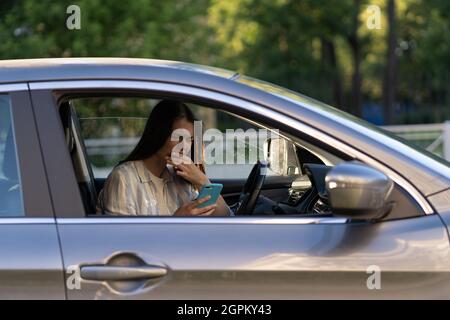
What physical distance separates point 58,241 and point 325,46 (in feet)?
110

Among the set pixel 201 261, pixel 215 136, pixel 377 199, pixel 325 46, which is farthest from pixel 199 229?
pixel 325 46

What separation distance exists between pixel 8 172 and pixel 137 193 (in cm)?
66

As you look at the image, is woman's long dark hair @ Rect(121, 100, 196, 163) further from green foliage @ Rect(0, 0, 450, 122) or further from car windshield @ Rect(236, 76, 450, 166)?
green foliage @ Rect(0, 0, 450, 122)

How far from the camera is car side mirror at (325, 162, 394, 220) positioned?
2758mm

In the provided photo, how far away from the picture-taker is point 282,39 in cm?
3297

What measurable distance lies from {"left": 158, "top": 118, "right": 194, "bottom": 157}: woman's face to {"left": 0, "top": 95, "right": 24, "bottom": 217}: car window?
766 millimetres

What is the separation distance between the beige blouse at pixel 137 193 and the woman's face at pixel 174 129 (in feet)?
0.34

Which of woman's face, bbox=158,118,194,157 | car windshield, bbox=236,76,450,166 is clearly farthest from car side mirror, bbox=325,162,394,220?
woman's face, bbox=158,118,194,157

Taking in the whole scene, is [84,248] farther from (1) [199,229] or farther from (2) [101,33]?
(2) [101,33]

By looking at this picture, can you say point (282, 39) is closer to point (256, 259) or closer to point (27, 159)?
point (27, 159)

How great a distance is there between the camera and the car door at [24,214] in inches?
110

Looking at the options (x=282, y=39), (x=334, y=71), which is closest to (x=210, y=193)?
(x=282, y=39)

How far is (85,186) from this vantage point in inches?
139

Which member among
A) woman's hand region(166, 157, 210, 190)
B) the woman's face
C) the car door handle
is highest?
the woman's face
